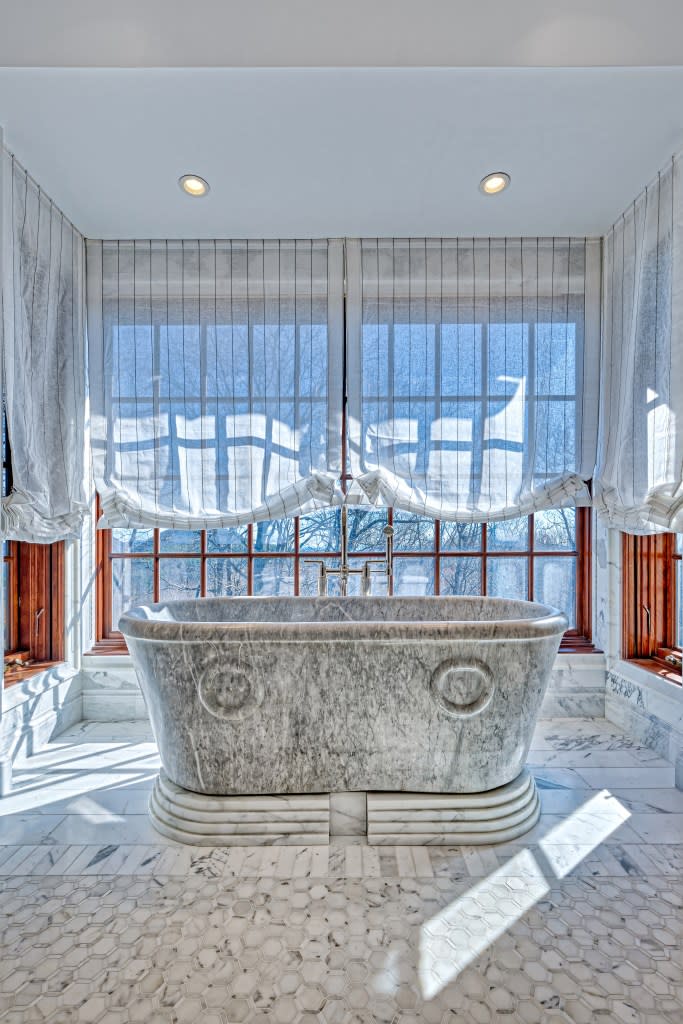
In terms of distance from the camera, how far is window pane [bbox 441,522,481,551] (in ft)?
9.25

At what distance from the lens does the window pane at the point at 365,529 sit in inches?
111

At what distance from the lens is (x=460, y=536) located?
2.82m

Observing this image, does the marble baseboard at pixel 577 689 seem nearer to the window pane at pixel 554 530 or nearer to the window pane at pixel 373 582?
the window pane at pixel 554 530

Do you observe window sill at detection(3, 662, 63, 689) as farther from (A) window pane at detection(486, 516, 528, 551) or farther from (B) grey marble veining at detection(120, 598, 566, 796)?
(A) window pane at detection(486, 516, 528, 551)

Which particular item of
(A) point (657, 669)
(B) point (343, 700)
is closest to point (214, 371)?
(B) point (343, 700)

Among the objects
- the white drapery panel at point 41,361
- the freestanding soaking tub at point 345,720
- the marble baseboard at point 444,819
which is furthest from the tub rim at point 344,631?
the white drapery panel at point 41,361

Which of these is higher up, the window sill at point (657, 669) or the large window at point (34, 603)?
the large window at point (34, 603)

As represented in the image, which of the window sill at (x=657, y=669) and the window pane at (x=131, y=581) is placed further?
the window pane at (x=131, y=581)

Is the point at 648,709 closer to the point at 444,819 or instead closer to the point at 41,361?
the point at 444,819

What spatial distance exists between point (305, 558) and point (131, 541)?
2.87 feet

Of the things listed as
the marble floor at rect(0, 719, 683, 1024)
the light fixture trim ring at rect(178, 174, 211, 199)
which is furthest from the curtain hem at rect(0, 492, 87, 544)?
the light fixture trim ring at rect(178, 174, 211, 199)

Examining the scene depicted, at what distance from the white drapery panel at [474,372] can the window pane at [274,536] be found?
0.41m

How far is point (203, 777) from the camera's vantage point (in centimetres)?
172

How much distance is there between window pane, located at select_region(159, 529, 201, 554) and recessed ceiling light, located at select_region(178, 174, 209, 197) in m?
1.50
